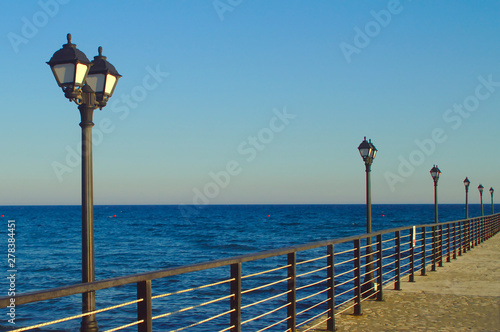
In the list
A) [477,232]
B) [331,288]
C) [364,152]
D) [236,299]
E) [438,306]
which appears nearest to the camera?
[236,299]

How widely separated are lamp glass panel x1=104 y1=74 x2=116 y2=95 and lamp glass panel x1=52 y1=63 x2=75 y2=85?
21.9 inches

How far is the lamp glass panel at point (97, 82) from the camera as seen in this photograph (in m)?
6.53

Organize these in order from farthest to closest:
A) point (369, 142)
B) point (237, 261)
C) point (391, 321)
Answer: point (369, 142)
point (391, 321)
point (237, 261)

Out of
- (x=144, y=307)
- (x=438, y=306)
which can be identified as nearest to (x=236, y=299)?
(x=144, y=307)

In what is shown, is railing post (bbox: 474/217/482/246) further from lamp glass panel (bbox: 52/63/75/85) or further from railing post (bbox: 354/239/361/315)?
lamp glass panel (bbox: 52/63/75/85)

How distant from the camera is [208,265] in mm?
4109

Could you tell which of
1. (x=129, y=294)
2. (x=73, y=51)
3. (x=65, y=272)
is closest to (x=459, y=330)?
(x=73, y=51)

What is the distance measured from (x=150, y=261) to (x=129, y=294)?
1406cm

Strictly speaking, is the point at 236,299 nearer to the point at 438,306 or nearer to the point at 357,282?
the point at 357,282

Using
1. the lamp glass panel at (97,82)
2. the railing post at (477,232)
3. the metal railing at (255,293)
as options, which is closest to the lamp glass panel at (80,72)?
the lamp glass panel at (97,82)

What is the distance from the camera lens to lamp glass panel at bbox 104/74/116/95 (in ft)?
21.6

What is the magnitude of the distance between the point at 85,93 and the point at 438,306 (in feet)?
19.9

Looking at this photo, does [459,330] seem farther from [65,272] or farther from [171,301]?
[65,272]

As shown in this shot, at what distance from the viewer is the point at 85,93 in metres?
6.34
